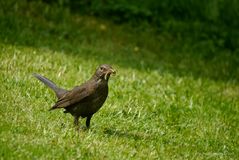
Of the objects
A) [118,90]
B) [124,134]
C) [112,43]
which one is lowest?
[112,43]

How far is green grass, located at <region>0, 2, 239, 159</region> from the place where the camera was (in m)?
7.79

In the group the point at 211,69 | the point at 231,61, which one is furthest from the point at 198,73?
the point at 231,61

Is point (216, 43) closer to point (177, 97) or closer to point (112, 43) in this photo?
point (112, 43)

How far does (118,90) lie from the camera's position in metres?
10.8

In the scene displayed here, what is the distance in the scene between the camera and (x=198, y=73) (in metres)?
14.7

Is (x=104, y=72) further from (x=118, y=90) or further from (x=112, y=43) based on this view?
(x=112, y=43)

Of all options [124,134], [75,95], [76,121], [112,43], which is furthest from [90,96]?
[112,43]

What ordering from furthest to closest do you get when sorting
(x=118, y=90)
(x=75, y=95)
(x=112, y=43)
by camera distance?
(x=112, y=43) < (x=118, y=90) < (x=75, y=95)

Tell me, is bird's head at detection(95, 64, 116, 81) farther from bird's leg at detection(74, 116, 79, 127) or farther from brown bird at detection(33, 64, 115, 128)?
bird's leg at detection(74, 116, 79, 127)

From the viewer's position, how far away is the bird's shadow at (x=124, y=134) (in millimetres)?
8508

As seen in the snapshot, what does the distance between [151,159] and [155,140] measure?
0.91 meters

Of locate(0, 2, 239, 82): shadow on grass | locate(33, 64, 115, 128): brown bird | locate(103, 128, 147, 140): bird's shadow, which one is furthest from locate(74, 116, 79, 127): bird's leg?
locate(0, 2, 239, 82): shadow on grass

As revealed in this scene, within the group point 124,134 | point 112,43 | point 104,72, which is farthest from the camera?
point 112,43

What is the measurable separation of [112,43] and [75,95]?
7547 mm
